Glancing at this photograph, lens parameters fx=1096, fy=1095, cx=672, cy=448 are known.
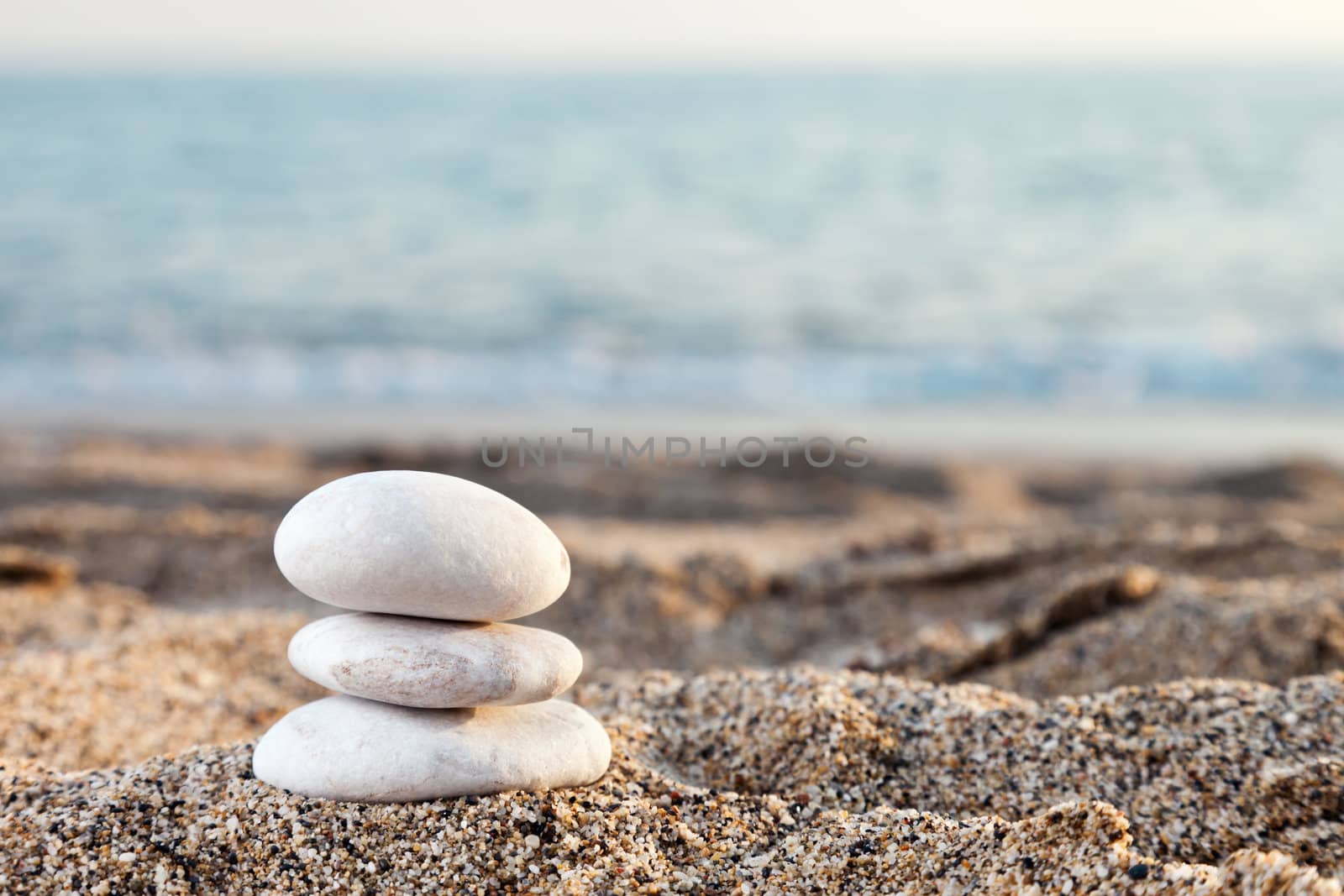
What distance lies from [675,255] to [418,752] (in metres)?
12.7

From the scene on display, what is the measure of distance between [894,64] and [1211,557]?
139 ft

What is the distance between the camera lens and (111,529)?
469 centimetres

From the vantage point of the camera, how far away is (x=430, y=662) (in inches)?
74.2

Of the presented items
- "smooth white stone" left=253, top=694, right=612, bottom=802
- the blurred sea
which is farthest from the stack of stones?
the blurred sea

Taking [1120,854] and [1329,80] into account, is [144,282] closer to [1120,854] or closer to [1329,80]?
[1120,854]

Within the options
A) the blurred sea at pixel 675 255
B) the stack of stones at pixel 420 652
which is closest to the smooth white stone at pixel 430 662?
the stack of stones at pixel 420 652

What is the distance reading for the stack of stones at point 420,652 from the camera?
1.86 metres

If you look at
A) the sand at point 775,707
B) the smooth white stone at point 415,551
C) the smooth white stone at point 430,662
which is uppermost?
the smooth white stone at point 415,551

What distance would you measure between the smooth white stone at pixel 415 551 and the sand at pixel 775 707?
1.13ft

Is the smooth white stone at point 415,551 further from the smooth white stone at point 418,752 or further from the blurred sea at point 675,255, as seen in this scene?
the blurred sea at point 675,255

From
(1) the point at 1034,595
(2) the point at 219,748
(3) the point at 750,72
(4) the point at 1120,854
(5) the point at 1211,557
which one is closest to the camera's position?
(4) the point at 1120,854

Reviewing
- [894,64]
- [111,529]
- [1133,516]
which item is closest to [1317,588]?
[1133,516]

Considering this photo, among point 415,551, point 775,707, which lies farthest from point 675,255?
point 415,551

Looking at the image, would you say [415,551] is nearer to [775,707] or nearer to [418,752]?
[418,752]
